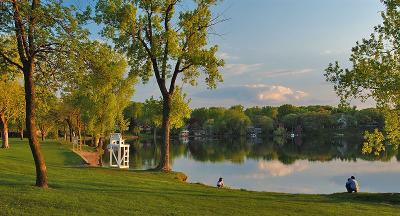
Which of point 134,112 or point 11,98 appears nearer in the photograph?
point 11,98

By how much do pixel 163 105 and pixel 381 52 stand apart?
18.1m

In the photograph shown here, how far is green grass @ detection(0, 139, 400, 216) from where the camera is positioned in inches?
611

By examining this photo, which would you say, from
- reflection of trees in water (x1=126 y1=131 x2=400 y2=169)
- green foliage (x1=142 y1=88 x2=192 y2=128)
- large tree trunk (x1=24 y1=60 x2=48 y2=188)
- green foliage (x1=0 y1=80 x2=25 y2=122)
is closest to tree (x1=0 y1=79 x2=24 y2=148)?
green foliage (x1=0 y1=80 x2=25 y2=122)

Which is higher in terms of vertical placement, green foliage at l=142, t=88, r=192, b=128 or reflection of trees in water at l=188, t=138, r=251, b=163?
green foliage at l=142, t=88, r=192, b=128

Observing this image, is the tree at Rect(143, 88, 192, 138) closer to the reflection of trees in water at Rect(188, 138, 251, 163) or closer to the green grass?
the green grass

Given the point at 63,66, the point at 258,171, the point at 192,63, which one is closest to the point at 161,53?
the point at 192,63

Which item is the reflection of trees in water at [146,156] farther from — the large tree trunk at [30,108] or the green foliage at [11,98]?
the large tree trunk at [30,108]

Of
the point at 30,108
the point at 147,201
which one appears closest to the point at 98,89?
the point at 30,108

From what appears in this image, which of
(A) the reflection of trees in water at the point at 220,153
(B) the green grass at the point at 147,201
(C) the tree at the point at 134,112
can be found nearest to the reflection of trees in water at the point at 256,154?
(A) the reflection of trees in water at the point at 220,153

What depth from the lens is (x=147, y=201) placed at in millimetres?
18047

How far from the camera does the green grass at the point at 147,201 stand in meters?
15.5

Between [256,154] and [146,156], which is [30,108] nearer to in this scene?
[146,156]

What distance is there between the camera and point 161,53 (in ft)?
110

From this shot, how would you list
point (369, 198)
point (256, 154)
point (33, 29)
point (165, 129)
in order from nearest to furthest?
point (33, 29) → point (369, 198) → point (165, 129) → point (256, 154)
